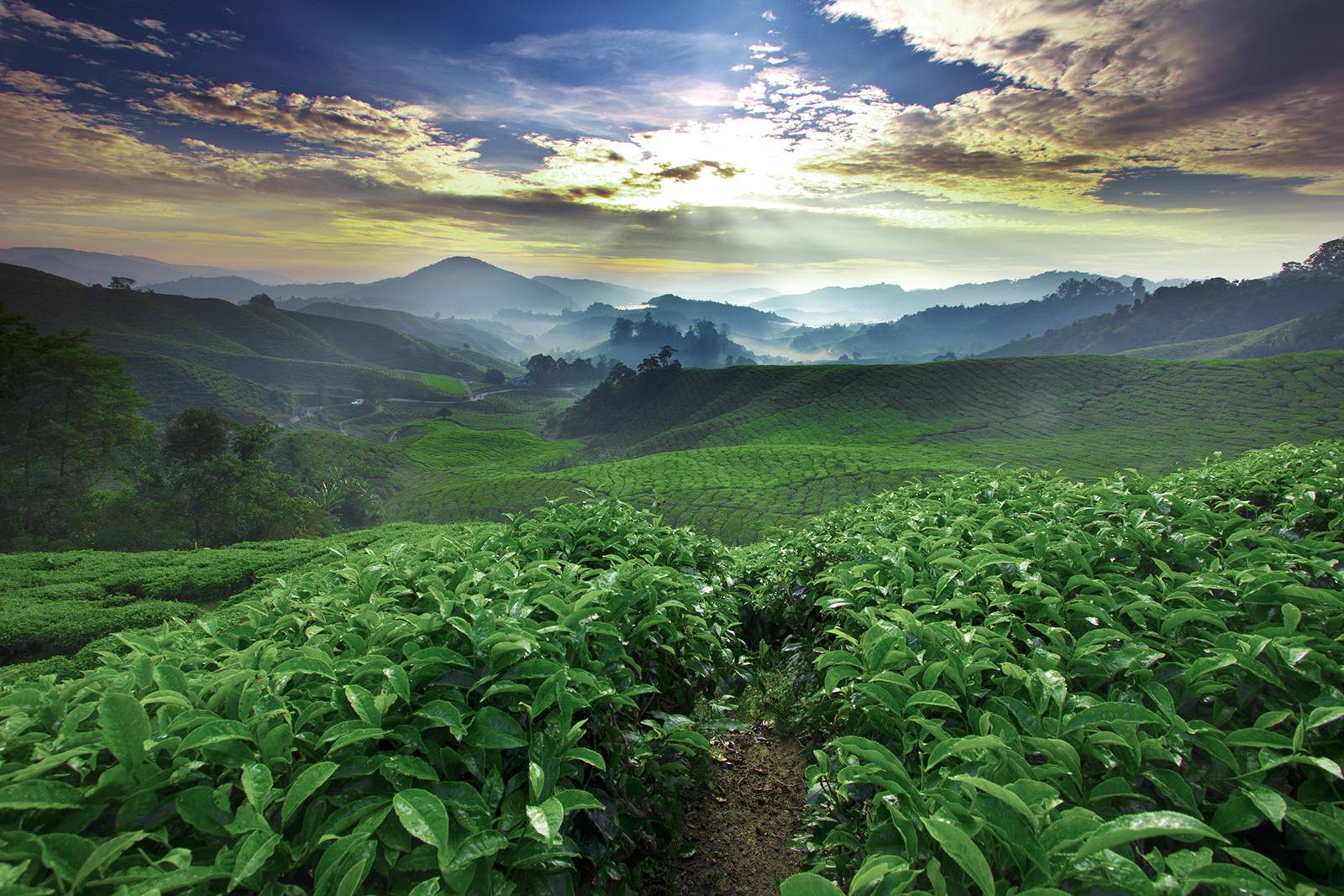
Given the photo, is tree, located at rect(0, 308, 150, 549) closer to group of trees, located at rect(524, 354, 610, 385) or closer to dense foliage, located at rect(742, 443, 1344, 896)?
dense foliage, located at rect(742, 443, 1344, 896)

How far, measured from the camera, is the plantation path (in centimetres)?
294

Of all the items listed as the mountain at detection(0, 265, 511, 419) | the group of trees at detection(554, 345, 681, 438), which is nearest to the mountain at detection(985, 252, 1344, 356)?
the group of trees at detection(554, 345, 681, 438)

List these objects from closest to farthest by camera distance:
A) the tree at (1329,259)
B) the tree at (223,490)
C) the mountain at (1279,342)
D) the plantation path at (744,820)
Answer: the plantation path at (744,820), the tree at (223,490), the mountain at (1279,342), the tree at (1329,259)

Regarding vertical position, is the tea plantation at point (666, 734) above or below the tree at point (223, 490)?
above

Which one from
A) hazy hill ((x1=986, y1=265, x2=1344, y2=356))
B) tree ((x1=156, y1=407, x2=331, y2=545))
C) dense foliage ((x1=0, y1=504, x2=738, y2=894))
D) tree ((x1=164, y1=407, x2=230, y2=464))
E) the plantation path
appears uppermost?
hazy hill ((x1=986, y1=265, x2=1344, y2=356))

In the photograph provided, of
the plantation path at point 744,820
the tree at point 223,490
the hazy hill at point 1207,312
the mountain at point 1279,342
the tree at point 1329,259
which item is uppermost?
the tree at point 1329,259

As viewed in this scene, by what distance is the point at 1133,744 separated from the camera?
1.74m

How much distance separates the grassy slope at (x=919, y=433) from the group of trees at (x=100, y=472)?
42.5 feet

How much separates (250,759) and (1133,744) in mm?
2738

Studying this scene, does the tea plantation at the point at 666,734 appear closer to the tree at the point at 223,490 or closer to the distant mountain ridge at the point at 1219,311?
the tree at the point at 223,490

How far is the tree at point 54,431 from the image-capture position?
3069cm

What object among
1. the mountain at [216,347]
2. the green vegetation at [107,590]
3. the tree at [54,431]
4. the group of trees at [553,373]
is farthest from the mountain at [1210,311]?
the tree at [54,431]

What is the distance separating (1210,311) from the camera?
15350 cm

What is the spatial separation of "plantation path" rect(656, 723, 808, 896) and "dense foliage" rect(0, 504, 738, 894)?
55 cm
